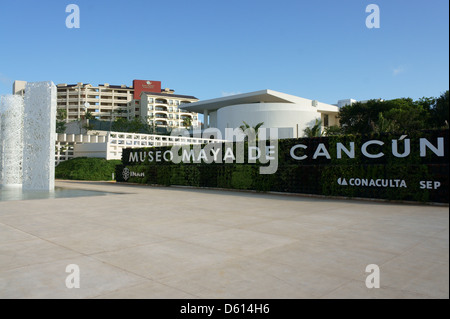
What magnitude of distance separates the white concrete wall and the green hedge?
30.2 m

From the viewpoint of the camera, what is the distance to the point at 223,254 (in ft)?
16.8

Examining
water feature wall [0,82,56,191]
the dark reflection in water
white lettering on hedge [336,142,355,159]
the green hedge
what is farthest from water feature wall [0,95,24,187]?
white lettering on hedge [336,142,355,159]

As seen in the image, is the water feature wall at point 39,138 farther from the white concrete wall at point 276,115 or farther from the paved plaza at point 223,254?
the white concrete wall at point 276,115

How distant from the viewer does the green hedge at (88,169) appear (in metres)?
29.3

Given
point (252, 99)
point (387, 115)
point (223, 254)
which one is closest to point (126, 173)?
point (223, 254)

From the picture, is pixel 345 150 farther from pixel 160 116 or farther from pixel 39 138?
pixel 160 116

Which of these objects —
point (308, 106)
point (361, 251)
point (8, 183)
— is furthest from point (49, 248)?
point (308, 106)

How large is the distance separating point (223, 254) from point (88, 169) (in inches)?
1073

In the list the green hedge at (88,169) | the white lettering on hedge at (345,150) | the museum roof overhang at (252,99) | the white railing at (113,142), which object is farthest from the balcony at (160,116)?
the white lettering on hedge at (345,150)

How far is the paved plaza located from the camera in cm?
365

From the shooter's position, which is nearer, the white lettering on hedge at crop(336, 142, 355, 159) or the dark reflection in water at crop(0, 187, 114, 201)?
the dark reflection in water at crop(0, 187, 114, 201)

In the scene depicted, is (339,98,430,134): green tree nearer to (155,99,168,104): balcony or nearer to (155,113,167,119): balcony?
(155,113,167,119): balcony
